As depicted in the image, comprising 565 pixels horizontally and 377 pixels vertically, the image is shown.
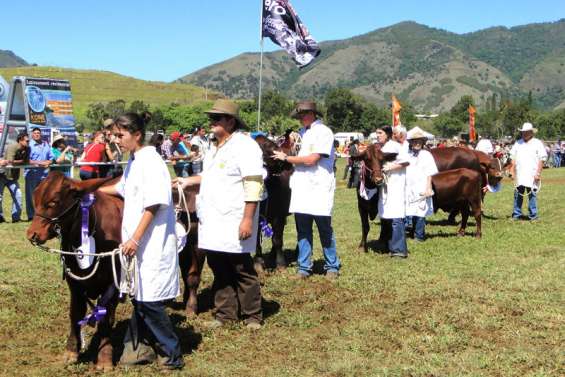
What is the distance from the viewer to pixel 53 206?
4.79 meters

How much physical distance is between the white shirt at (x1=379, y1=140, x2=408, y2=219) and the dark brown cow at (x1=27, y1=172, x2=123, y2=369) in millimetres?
5011

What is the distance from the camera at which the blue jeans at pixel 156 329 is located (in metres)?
5.04

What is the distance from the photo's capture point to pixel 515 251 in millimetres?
10422

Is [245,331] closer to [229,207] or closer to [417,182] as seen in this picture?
[229,207]

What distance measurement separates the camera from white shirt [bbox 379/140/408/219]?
9.50 meters

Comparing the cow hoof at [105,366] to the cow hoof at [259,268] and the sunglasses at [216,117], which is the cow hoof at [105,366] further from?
the cow hoof at [259,268]

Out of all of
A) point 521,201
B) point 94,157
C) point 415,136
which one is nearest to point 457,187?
point 415,136

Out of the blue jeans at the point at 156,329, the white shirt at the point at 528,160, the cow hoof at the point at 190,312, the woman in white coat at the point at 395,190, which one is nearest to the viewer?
the blue jeans at the point at 156,329

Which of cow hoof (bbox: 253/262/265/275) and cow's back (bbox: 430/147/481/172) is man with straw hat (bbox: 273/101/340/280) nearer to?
cow hoof (bbox: 253/262/265/275)

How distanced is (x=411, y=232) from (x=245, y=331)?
639 centimetres

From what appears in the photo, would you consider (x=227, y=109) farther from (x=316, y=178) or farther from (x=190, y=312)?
(x=190, y=312)

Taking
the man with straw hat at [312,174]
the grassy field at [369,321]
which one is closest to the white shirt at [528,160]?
the grassy field at [369,321]

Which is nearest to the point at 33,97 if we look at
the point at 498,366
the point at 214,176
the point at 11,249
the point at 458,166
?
the point at 11,249

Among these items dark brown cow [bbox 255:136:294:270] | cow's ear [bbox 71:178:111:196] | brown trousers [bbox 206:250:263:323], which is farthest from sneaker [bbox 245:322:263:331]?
dark brown cow [bbox 255:136:294:270]
